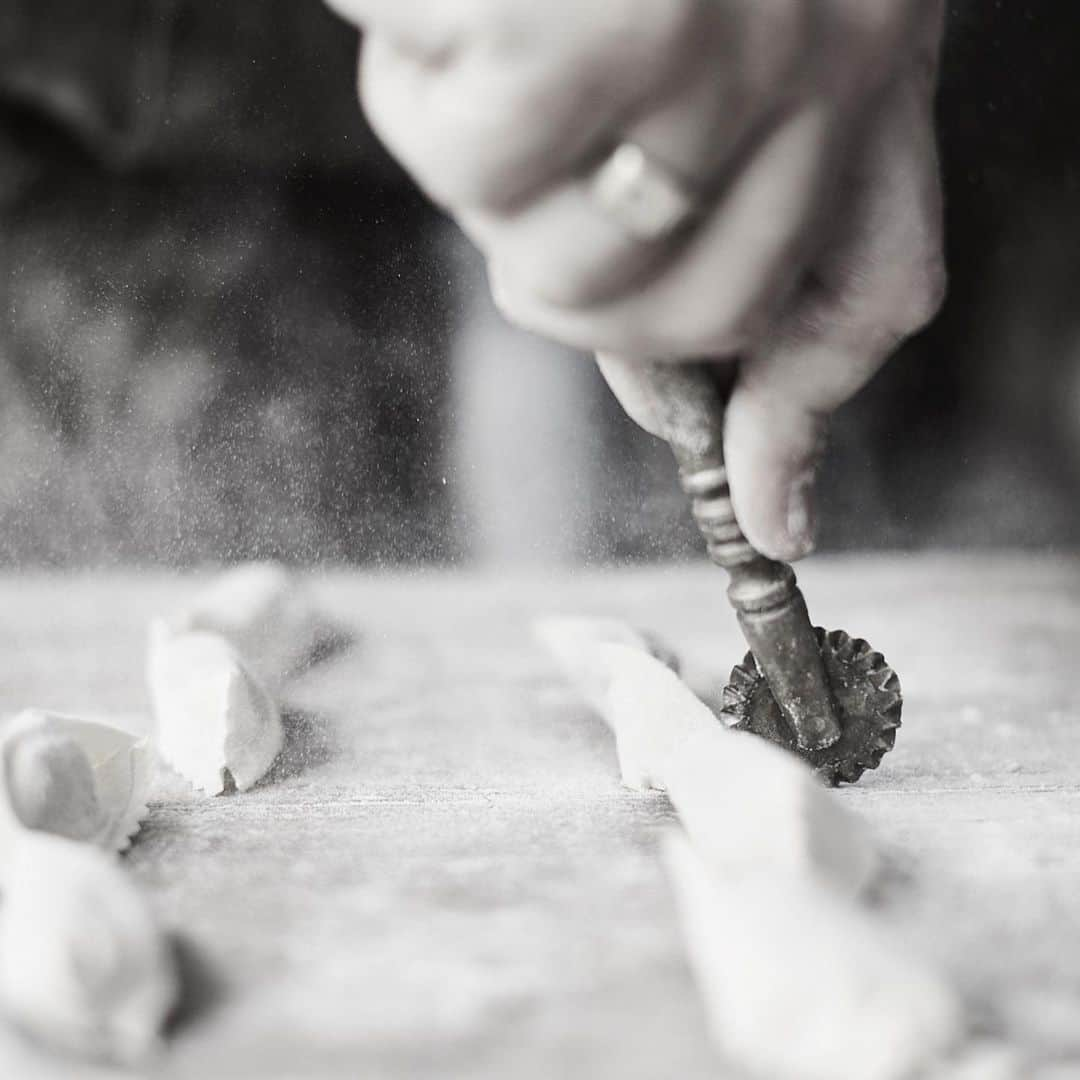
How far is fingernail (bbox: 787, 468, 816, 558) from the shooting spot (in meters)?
0.79

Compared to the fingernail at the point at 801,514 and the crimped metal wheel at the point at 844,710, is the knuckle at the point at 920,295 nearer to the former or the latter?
the fingernail at the point at 801,514

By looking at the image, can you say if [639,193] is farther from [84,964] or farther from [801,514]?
[84,964]

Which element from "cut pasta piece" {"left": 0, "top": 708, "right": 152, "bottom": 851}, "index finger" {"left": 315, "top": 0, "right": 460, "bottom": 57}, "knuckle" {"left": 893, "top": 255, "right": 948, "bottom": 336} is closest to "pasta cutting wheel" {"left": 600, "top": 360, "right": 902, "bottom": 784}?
"knuckle" {"left": 893, "top": 255, "right": 948, "bottom": 336}

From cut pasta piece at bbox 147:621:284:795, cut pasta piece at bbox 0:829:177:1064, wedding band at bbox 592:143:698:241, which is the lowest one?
cut pasta piece at bbox 147:621:284:795

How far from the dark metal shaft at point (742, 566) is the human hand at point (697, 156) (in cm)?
4

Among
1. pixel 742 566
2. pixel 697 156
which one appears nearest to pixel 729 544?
pixel 742 566

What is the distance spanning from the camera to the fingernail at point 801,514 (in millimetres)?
788

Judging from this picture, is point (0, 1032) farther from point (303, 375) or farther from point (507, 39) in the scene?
point (303, 375)

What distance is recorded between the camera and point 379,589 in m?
1.30

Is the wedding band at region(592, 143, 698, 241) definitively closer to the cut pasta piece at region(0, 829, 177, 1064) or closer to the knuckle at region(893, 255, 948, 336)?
the knuckle at region(893, 255, 948, 336)

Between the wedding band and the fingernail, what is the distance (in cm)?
24

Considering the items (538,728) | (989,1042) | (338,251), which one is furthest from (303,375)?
(989,1042)

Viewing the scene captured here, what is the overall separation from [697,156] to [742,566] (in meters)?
0.30

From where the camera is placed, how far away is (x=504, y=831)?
2.64ft
